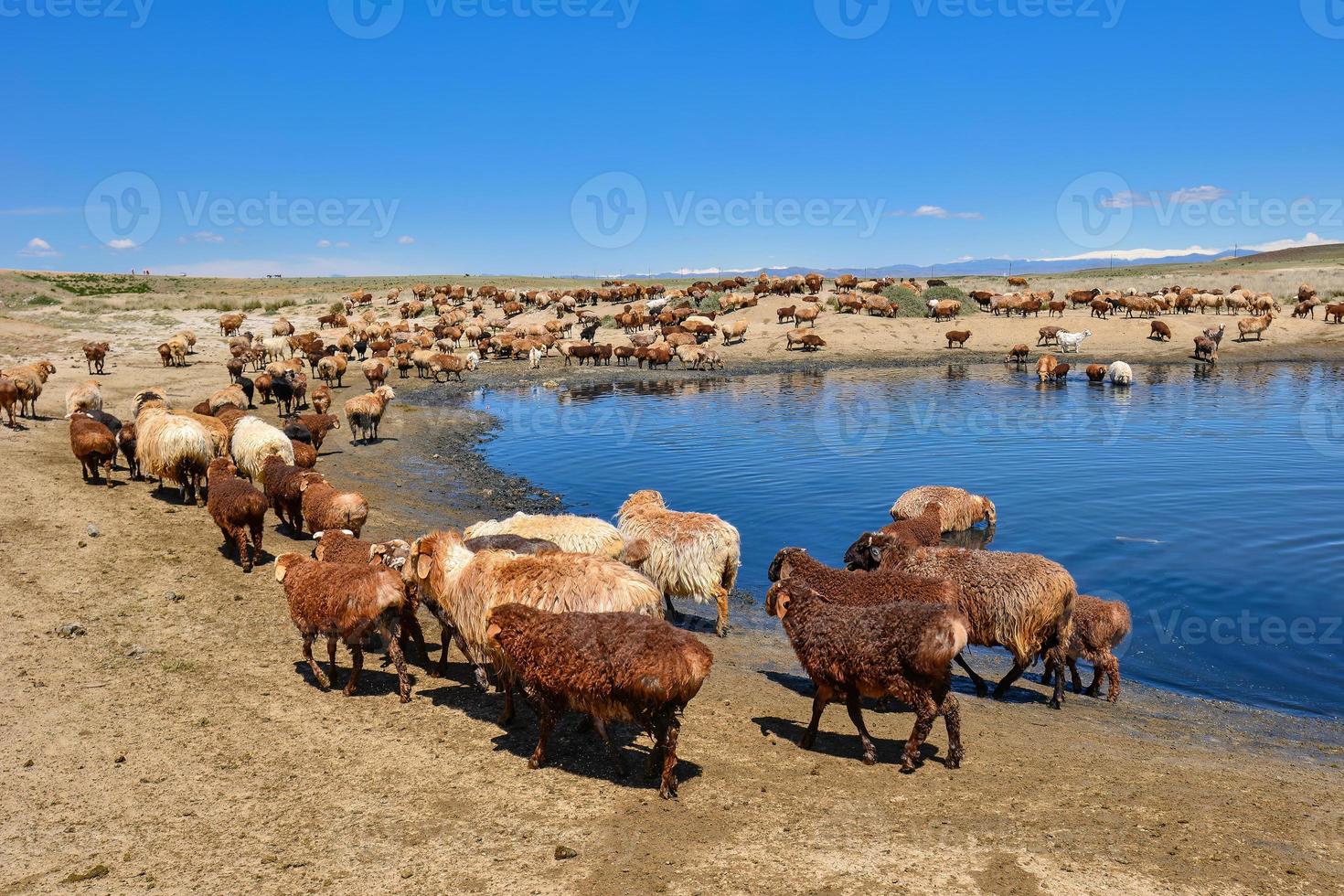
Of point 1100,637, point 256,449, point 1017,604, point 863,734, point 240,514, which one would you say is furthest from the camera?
point 256,449

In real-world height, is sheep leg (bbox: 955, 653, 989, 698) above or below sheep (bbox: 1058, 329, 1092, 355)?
below

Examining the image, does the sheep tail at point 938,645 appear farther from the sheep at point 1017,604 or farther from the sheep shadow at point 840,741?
the sheep at point 1017,604

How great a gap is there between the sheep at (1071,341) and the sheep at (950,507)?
34.2 m

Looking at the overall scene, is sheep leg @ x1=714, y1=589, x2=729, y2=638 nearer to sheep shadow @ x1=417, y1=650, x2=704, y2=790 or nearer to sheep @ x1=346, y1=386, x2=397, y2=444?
sheep shadow @ x1=417, y1=650, x2=704, y2=790

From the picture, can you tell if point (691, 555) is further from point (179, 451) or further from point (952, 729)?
point (179, 451)

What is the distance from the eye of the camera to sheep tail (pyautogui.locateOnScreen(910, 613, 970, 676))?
691 cm

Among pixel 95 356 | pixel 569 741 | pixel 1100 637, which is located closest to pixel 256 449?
pixel 569 741

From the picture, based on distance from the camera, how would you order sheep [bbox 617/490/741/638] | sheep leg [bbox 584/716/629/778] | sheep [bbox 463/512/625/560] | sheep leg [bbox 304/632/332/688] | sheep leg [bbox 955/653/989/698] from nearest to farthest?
sheep leg [bbox 584/716/629/778]
sheep leg [bbox 304/632/332/688]
sheep leg [bbox 955/653/989/698]
sheep [bbox 463/512/625/560]
sheep [bbox 617/490/741/638]

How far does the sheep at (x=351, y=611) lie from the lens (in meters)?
8.24

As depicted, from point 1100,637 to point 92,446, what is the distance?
16.5 meters

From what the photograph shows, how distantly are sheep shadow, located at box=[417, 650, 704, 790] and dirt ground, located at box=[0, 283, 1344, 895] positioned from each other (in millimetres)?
37

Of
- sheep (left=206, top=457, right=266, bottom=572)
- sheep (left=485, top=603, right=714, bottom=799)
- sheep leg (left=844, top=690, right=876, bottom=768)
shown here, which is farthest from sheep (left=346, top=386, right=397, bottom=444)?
sheep leg (left=844, top=690, right=876, bottom=768)

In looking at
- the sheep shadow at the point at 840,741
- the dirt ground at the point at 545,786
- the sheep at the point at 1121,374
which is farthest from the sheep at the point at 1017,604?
the sheep at the point at 1121,374

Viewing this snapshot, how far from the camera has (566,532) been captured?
10.6m
